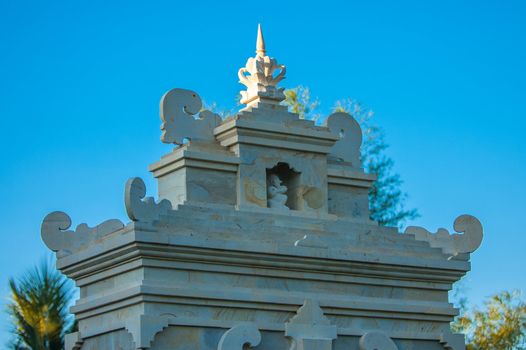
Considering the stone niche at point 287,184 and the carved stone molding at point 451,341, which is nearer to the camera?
the stone niche at point 287,184

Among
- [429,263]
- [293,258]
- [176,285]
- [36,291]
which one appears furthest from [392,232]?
[36,291]

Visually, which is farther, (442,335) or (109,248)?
(442,335)

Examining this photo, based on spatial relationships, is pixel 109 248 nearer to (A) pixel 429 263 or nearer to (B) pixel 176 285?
(B) pixel 176 285

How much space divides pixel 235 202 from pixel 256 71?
80.1 inches

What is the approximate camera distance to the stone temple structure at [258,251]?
54.2 ft

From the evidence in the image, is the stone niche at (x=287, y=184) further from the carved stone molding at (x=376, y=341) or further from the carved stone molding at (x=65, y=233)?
the carved stone molding at (x=65, y=233)

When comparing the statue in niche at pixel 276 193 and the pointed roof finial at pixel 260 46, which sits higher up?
the pointed roof finial at pixel 260 46

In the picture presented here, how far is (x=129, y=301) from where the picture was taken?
16484 millimetres

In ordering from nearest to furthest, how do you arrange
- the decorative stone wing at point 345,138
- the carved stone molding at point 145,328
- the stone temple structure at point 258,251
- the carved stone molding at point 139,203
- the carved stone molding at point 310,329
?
the carved stone molding at point 145,328 < the carved stone molding at point 139,203 < the stone temple structure at point 258,251 < the carved stone molding at point 310,329 < the decorative stone wing at point 345,138

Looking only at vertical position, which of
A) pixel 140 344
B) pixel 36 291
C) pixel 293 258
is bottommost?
pixel 140 344

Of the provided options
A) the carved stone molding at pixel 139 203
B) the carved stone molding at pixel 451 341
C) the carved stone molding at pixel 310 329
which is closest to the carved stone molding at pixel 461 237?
the carved stone molding at pixel 451 341

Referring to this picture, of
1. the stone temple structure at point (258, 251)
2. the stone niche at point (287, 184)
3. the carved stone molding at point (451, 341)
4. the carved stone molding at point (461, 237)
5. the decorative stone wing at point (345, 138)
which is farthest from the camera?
the decorative stone wing at point (345, 138)

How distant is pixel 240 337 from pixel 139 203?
2.14 m

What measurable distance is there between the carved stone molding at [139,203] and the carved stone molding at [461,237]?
4352 mm
